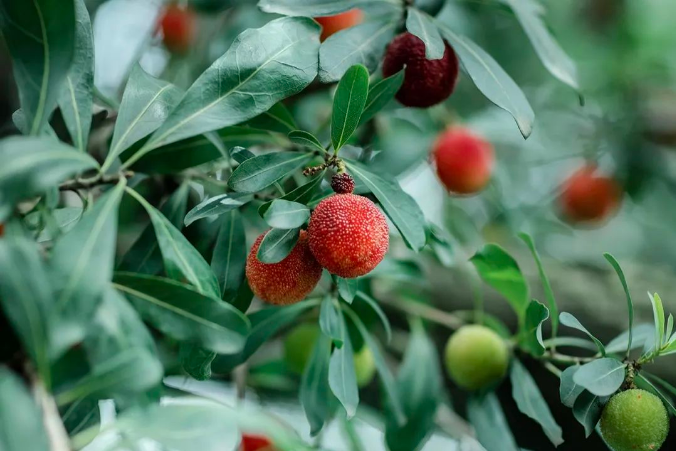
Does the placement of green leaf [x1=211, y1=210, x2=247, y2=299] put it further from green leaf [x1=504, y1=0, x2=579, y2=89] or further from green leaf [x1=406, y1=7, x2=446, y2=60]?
green leaf [x1=504, y1=0, x2=579, y2=89]

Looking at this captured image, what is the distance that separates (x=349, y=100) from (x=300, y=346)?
0.66 meters

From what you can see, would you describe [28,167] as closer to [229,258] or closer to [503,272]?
[229,258]

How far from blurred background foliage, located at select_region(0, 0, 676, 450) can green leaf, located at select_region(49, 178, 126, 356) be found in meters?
0.54

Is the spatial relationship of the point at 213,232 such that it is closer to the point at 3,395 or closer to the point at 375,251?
the point at 375,251

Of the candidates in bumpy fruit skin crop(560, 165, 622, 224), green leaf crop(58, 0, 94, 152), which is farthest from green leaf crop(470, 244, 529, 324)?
bumpy fruit skin crop(560, 165, 622, 224)

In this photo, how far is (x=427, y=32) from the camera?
786 millimetres

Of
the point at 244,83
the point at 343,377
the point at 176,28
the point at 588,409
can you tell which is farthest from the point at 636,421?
the point at 176,28

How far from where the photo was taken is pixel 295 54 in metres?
0.72

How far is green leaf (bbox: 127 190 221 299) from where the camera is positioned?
64 cm

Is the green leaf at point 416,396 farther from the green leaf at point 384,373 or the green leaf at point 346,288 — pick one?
the green leaf at point 346,288

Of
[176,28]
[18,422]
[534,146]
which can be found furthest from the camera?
[534,146]

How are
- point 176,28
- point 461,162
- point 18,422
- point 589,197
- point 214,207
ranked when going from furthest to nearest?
point 589,197 → point 176,28 → point 461,162 → point 214,207 → point 18,422

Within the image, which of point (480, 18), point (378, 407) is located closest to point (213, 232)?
point (378, 407)

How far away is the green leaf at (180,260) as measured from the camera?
2.09ft
